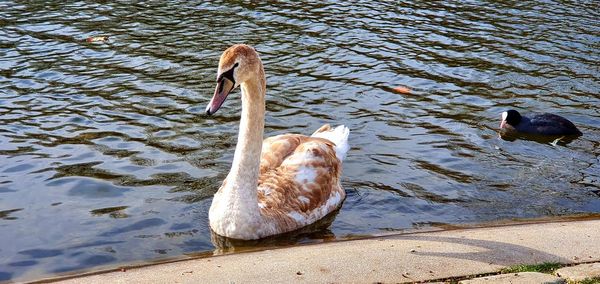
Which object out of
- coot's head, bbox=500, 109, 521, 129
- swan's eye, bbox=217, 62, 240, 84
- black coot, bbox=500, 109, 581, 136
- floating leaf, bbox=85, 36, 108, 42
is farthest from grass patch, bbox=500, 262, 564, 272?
floating leaf, bbox=85, 36, 108, 42

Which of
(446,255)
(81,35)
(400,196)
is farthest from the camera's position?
(81,35)

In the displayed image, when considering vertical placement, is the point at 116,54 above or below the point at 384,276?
below

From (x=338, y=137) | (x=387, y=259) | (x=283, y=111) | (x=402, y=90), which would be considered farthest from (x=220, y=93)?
(x=402, y=90)

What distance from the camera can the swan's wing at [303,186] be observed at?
9.20 meters

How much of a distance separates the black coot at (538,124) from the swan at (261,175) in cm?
363

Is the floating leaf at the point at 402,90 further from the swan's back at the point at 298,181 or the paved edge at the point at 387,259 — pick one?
the paved edge at the point at 387,259

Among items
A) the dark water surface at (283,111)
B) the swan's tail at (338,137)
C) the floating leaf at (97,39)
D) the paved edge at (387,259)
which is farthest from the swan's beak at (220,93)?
the floating leaf at (97,39)

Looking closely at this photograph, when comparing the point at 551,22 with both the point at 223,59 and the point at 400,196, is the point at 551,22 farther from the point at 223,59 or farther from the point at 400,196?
the point at 223,59

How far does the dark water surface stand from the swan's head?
63.9 inches

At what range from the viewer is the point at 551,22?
61.0 ft

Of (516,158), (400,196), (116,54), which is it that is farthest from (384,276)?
(116,54)

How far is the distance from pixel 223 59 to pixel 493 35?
10.9 meters

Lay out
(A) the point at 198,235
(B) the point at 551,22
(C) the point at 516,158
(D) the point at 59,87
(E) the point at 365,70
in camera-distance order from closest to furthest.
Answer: (A) the point at 198,235 < (C) the point at 516,158 < (D) the point at 59,87 < (E) the point at 365,70 < (B) the point at 551,22

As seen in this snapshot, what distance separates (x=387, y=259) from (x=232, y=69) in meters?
2.49
